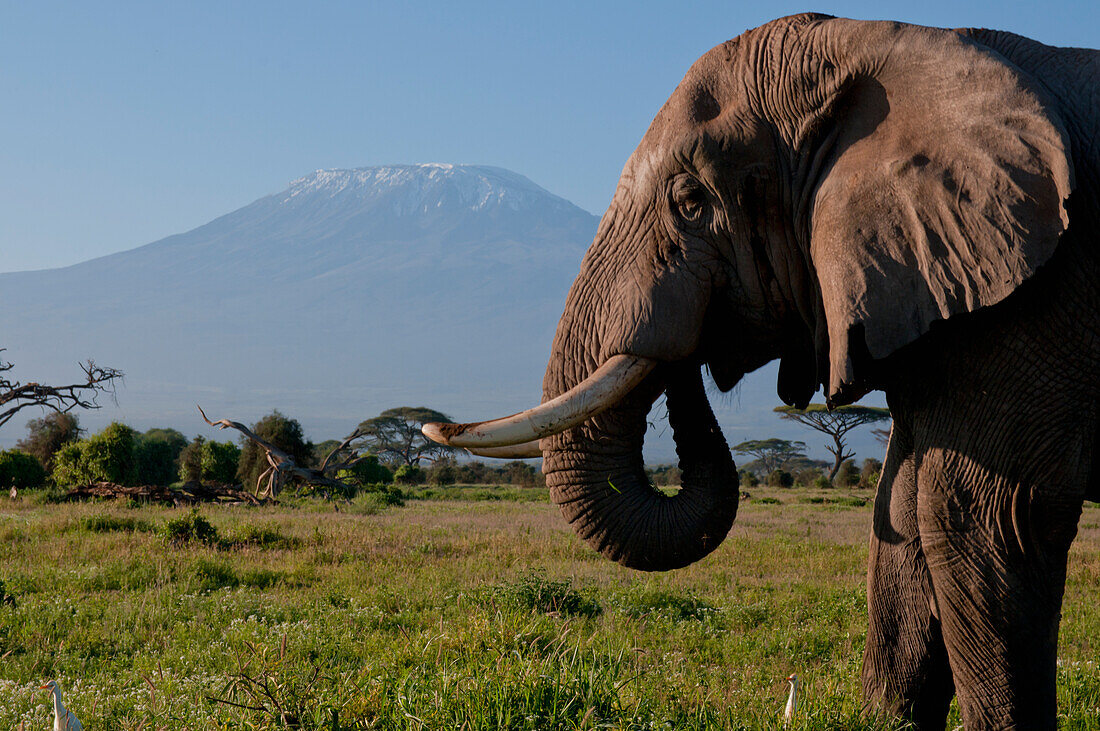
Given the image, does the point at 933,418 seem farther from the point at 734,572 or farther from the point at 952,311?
the point at 734,572

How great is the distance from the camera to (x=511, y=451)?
10.9 feet

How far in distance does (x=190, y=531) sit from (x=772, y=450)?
203 feet

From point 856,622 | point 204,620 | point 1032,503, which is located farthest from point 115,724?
point 856,622

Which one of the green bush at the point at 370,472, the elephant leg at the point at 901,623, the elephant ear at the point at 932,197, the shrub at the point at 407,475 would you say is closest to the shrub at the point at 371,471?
the green bush at the point at 370,472

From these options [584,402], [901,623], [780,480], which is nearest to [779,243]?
[584,402]

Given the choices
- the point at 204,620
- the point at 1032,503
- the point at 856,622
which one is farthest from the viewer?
A: the point at 856,622

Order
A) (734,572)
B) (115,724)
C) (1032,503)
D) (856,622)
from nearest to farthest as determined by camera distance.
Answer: (1032,503), (115,724), (856,622), (734,572)

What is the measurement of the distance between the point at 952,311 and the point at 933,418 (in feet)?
1.35

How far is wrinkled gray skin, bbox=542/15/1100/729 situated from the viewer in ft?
9.45

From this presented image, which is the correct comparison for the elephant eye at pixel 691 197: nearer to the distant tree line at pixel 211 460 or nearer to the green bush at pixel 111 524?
the distant tree line at pixel 211 460

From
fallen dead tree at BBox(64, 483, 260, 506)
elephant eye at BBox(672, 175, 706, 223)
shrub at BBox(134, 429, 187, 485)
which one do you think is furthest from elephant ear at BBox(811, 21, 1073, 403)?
shrub at BBox(134, 429, 187, 485)

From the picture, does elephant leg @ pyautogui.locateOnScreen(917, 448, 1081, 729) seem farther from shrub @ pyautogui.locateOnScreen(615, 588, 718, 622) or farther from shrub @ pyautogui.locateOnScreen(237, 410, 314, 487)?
shrub @ pyautogui.locateOnScreen(237, 410, 314, 487)

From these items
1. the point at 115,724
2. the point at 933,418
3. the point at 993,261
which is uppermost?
the point at 993,261

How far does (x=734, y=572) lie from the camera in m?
10.7
